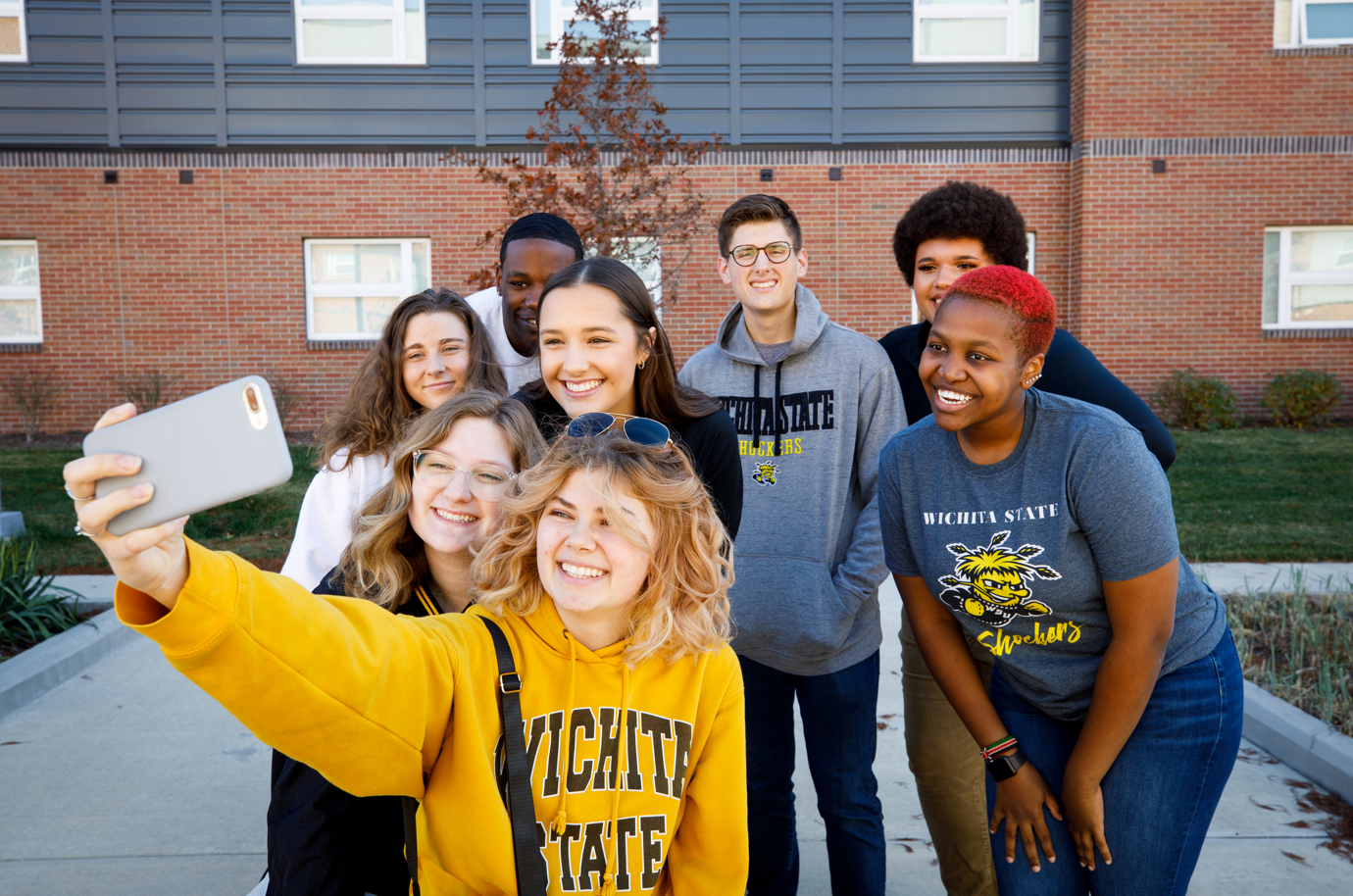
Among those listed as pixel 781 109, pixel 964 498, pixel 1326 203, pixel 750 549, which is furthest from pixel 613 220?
pixel 1326 203

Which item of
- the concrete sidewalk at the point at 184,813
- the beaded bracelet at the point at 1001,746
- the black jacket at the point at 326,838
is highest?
the beaded bracelet at the point at 1001,746

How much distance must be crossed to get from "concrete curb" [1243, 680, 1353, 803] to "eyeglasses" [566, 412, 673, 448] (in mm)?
3249

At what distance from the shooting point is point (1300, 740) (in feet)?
12.7

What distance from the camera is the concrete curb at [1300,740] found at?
3.62 m

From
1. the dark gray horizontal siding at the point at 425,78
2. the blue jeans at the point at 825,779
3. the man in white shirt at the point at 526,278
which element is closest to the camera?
the blue jeans at the point at 825,779

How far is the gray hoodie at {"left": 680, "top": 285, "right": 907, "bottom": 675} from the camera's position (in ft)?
9.24

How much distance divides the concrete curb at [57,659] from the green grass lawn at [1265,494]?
23.7ft

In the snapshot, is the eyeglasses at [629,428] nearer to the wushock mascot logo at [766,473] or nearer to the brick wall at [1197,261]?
the wushock mascot logo at [766,473]

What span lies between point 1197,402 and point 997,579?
11.9m

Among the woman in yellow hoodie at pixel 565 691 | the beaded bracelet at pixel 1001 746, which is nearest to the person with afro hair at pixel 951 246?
the beaded bracelet at pixel 1001 746

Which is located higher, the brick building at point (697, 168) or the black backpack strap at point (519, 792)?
the brick building at point (697, 168)

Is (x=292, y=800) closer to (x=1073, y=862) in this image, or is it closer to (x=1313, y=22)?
(x=1073, y=862)

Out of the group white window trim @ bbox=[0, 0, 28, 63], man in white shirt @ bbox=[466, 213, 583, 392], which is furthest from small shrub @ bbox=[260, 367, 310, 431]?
man in white shirt @ bbox=[466, 213, 583, 392]

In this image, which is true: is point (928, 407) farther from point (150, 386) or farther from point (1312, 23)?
point (1312, 23)
